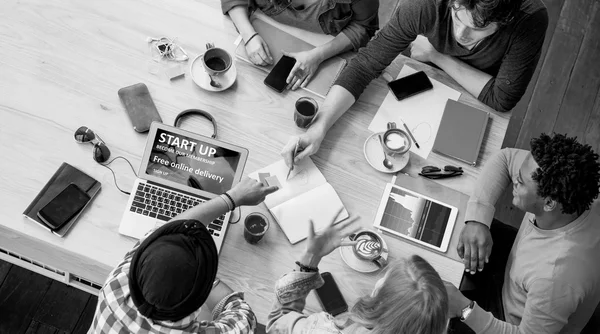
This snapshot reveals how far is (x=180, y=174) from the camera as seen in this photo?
163 cm

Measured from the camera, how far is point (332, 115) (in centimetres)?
179

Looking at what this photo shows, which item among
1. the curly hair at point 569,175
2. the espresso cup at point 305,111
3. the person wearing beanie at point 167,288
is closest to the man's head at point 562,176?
the curly hair at point 569,175

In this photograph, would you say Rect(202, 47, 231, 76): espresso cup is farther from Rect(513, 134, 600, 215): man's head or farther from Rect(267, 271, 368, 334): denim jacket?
Rect(513, 134, 600, 215): man's head

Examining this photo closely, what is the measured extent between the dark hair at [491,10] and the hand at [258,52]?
653mm

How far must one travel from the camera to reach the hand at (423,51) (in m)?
1.99

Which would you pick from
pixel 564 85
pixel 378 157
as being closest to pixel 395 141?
pixel 378 157

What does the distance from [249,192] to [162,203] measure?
27 centimetres

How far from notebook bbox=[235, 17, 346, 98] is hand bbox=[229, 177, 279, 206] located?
0.45 metres

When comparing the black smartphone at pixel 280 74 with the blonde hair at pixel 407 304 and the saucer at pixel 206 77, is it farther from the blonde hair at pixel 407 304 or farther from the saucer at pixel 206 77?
the blonde hair at pixel 407 304

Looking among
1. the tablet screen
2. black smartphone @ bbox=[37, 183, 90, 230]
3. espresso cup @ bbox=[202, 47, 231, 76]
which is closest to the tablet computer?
the tablet screen

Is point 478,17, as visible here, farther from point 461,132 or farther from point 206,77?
point 206,77

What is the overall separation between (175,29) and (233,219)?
73cm

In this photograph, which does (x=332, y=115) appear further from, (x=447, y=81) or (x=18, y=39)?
(x=18, y=39)

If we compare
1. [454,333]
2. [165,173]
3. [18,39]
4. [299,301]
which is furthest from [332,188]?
[18,39]
